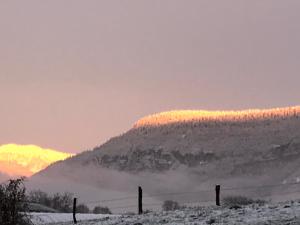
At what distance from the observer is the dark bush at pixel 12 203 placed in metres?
26.4

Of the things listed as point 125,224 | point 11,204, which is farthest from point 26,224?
point 125,224

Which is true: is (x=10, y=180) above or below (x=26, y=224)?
above

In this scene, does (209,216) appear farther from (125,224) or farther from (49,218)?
(49,218)

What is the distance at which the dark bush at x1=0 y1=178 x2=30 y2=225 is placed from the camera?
26.4 meters

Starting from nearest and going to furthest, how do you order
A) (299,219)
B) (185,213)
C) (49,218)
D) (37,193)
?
(299,219) → (185,213) → (49,218) → (37,193)

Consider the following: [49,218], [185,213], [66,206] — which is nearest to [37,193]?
[66,206]

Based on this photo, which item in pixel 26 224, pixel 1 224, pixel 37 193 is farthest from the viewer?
pixel 37 193

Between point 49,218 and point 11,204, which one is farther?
point 49,218

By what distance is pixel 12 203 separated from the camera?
26.6 m

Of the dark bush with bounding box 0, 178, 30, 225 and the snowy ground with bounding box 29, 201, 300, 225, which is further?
the dark bush with bounding box 0, 178, 30, 225

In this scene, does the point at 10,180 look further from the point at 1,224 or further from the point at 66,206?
the point at 66,206

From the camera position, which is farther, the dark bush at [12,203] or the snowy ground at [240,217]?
the dark bush at [12,203]

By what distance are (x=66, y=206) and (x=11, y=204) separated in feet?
433

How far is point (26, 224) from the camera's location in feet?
91.7
